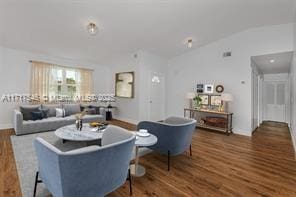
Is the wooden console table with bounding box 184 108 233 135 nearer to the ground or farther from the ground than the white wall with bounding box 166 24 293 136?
nearer to the ground

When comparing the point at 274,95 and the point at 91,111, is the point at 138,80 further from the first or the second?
the point at 274,95

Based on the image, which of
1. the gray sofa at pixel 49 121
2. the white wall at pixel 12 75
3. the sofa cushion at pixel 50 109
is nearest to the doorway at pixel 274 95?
the gray sofa at pixel 49 121

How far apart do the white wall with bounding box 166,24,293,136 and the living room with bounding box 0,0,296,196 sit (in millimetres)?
29

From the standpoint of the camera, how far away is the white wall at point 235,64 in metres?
4.46

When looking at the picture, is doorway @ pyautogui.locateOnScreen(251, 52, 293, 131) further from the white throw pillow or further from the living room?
the white throw pillow

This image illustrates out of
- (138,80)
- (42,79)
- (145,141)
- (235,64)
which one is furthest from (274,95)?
(42,79)

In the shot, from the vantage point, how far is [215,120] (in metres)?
5.24

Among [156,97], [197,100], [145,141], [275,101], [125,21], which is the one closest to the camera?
[145,141]

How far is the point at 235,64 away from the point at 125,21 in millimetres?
3670

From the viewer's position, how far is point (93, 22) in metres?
3.85

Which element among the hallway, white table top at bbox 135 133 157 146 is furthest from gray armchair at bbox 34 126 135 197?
the hallway

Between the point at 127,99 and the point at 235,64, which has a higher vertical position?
the point at 235,64

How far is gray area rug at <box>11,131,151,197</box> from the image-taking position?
2015 millimetres

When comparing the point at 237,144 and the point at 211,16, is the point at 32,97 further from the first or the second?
the point at 237,144
